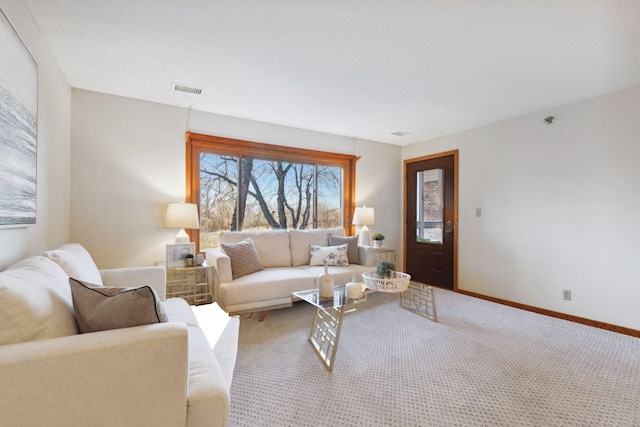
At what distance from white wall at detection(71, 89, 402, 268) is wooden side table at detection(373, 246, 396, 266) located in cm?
253

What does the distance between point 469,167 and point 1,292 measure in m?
4.57

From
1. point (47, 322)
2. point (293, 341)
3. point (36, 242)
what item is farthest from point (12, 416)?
point (293, 341)

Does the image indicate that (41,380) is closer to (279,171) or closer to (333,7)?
(333,7)

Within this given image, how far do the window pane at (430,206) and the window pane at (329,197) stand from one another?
1.31m

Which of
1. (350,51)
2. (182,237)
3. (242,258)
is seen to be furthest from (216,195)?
(350,51)

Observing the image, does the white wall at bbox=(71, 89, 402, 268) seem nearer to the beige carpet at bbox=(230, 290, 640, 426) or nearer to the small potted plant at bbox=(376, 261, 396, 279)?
the beige carpet at bbox=(230, 290, 640, 426)

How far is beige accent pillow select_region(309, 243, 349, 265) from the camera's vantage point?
3.60 meters

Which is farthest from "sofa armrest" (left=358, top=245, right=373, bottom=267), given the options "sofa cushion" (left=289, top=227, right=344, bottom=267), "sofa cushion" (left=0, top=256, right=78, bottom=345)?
"sofa cushion" (left=0, top=256, right=78, bottom=345)

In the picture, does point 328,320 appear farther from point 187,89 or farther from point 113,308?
point 187,89

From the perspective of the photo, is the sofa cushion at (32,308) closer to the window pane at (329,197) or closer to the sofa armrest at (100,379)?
the sofa armrest at (100,379)

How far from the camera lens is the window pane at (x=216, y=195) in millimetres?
3617

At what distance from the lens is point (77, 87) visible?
2.90 m

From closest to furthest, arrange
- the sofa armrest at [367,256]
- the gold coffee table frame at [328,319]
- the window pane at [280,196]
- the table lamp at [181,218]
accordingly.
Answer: the gold coffee table frame at [328,319]
the table lamp at [181,218]
the sofa armrest at [367,256]
the window pane at [280,196]

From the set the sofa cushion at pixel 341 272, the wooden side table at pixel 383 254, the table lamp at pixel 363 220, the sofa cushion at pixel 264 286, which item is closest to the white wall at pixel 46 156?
the sofa cushion at pixel 264 286
